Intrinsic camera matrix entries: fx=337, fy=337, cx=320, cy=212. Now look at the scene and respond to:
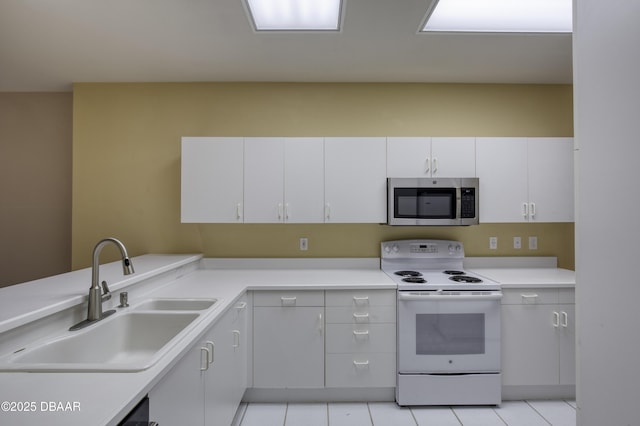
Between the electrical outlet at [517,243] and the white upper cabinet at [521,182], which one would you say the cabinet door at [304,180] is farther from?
the electrical outlet at [517,243]

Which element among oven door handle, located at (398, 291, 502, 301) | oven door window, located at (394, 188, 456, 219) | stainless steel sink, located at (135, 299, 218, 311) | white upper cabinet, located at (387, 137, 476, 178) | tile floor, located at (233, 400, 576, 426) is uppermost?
white upper cabinet, located at (387, 137, 476, 178)

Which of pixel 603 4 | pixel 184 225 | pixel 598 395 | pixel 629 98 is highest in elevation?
pixel 603 4

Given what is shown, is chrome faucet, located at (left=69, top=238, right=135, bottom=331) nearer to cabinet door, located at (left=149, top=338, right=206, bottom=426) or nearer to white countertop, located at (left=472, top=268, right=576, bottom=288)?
A: cabinet door, located at (left=149, top=338, right=206, bottom=426)

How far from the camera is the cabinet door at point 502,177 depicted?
2.73 metres

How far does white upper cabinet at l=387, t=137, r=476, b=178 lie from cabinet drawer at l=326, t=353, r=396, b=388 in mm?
1419

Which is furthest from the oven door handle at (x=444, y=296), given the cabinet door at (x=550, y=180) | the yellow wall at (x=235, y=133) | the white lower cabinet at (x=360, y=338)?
the cabinet door at (x=550, y=180)

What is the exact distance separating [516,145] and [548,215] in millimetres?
628

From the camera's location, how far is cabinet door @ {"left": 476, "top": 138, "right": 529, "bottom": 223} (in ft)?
8.95

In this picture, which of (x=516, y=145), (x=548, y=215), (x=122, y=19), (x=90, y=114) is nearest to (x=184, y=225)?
(x=90, y=114)

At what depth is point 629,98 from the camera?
690mm

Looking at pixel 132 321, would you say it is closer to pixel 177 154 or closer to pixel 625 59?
pixel 177 154

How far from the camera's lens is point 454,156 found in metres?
2.73

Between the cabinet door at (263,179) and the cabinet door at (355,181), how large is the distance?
0.39 metres

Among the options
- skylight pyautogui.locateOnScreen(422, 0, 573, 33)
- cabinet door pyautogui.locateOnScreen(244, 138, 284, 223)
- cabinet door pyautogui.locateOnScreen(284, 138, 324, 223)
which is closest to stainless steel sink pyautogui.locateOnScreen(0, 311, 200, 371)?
cabinet door pyautogui.locateOnScreen(244, 138, 284, 223)
